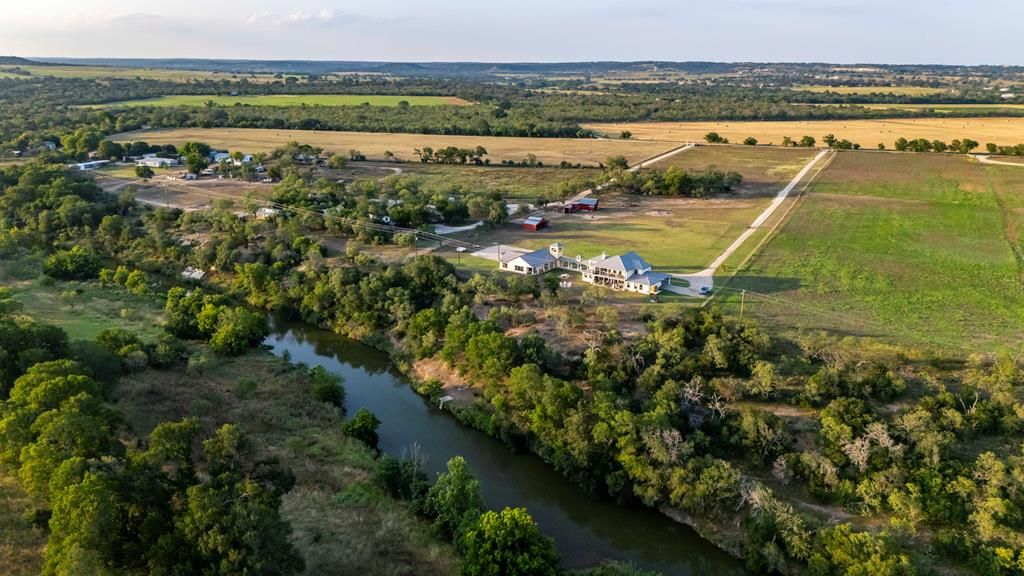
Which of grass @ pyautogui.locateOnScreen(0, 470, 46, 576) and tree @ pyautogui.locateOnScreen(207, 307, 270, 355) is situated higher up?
tree @ pyautogui.locateOnScreen(207, 307, 270, 355)

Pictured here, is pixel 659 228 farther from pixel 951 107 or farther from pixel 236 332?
pixel 951 107

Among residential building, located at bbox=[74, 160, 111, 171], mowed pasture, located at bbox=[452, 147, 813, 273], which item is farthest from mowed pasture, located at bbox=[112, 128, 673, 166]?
mowed pasture, located at bbox=[452, 147, 813, 273]

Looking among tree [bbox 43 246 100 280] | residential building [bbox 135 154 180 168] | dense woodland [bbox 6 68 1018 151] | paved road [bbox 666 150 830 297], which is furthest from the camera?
dense woodland [bbox 6 68 1018 151]

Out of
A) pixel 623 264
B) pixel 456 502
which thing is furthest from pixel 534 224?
pixel 456 502

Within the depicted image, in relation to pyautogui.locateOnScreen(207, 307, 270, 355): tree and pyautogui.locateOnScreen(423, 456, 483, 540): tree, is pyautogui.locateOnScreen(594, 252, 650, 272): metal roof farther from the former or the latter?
pyautogui.locateOnScreen(423, 456, 483, 540): tree

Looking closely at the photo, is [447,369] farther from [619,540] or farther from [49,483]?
[49,483]

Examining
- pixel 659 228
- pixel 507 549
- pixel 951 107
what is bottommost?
pixel 507 549

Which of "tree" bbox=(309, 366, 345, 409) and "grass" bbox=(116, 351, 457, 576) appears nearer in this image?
"grass" bbox=(116, 351, 457, 576)
